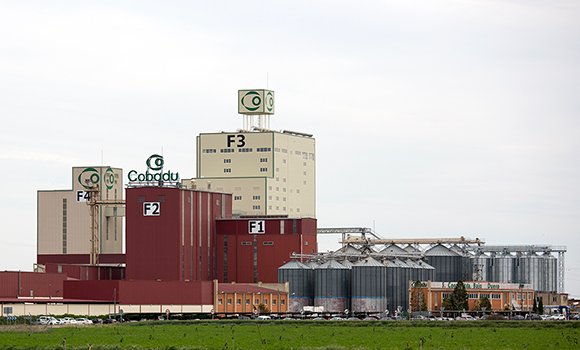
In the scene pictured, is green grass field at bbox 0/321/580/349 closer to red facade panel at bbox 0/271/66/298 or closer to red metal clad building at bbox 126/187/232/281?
red facade panel at bbox 0/271/66/298

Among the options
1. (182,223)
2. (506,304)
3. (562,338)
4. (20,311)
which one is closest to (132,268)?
(182,223)

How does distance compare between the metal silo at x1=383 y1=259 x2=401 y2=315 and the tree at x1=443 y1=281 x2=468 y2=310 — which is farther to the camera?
the metal silo at x1=383 y1=259 x2=401 y2=315

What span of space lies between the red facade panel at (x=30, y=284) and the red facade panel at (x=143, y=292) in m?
3.23

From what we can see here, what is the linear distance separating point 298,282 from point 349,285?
711 cm

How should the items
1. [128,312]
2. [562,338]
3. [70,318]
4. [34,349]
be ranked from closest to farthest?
[34,349] → [562,338] → [70,318] → [128,312]

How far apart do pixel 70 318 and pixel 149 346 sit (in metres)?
63.0

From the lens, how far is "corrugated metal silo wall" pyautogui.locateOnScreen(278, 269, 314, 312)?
7564 inches

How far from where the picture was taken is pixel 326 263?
194875mm

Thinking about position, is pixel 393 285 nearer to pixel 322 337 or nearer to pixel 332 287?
pixel 332 287

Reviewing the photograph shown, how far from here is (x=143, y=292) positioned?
6796 inches

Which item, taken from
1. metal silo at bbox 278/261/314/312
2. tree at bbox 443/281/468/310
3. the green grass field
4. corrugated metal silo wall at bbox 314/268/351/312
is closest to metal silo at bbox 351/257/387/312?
corrugated metal silo wall at bbox 314/268/351/312

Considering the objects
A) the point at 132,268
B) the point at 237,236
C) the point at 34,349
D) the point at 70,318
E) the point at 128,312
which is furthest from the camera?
the point at 237,236

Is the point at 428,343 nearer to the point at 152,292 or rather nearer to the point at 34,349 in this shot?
the point at 34,349

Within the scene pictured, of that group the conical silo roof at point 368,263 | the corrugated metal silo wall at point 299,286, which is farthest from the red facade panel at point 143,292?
the conical silo roof at point 368,263
